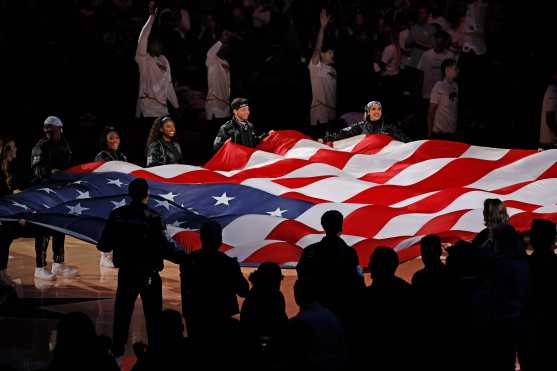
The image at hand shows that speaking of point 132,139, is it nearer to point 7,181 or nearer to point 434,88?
point 434,88

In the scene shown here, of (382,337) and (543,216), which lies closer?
(382,337)

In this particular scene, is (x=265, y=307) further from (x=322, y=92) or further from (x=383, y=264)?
(x=322, y=92)

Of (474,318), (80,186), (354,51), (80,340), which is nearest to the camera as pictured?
(80,340)

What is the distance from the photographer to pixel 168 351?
488cm

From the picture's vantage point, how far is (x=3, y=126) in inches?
555

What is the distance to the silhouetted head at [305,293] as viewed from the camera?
5.71 meters

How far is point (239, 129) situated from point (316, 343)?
6.69 m

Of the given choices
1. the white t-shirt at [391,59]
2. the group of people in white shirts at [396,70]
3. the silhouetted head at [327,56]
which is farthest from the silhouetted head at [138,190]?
the white t-shirt at [391,59]

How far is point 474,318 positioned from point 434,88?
758cm

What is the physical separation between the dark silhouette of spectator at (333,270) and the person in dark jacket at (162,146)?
4.50 meters

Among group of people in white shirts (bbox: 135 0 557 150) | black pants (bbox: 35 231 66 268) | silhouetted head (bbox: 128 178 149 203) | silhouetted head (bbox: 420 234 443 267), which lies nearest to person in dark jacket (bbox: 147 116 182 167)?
black pants (bbox: 35 231 66 268)

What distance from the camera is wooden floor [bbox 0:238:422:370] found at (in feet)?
24.2

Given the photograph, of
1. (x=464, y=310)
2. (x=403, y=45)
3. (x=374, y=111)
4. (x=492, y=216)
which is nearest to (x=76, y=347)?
(x=464, y=310)

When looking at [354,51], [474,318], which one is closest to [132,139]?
[354,51]
